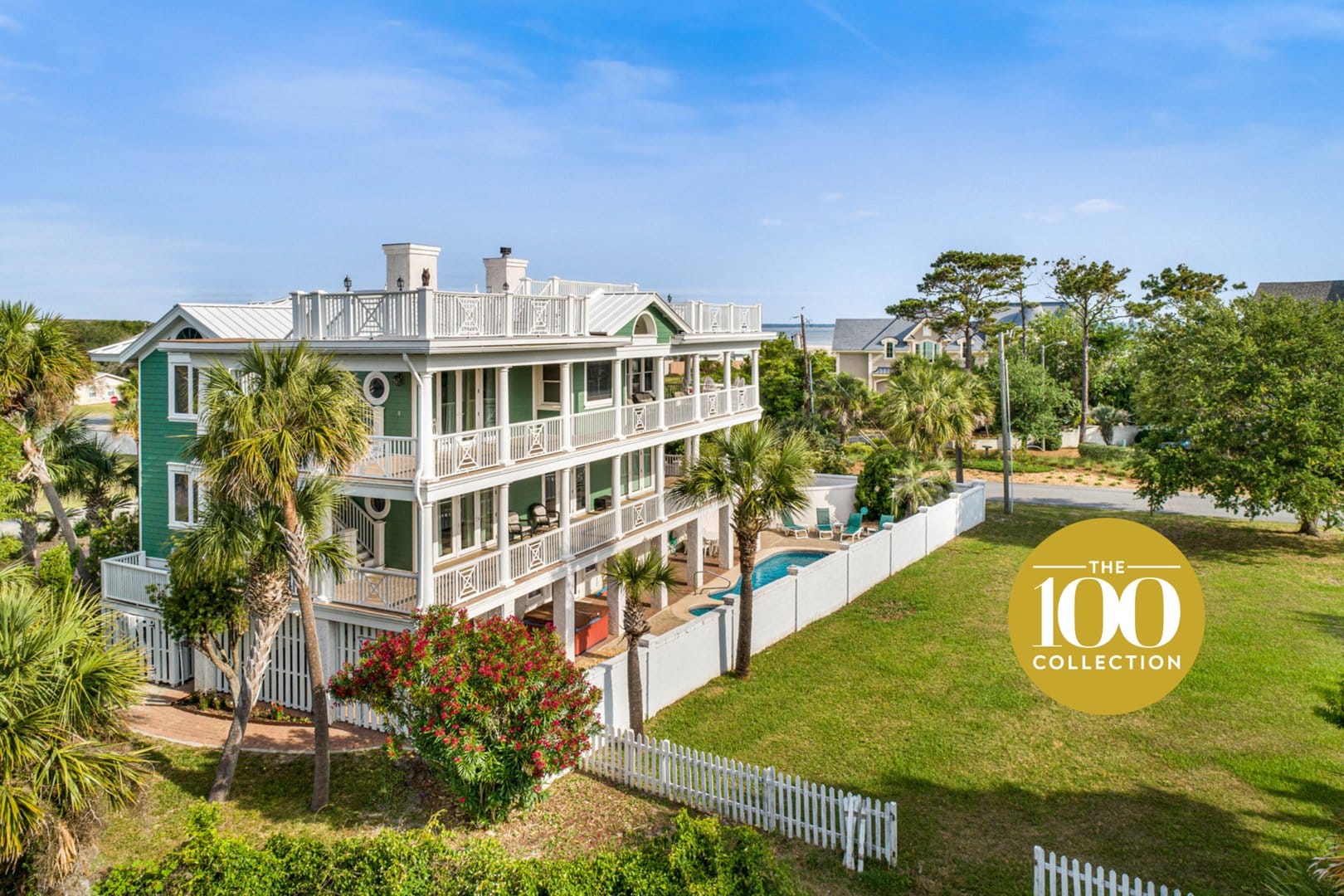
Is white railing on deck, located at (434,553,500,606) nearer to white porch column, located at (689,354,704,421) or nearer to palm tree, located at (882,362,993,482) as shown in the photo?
white porch column, located at (689,354,704,421)

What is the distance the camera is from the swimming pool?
26834 mm

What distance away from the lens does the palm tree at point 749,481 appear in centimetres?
1773

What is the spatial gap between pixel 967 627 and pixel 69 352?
20.9 metres

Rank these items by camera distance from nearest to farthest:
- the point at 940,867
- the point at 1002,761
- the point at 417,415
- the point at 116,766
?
1. the point at 116,766
2. the point at 940,867
3. the point at 1002,761
4. the point at 417,415

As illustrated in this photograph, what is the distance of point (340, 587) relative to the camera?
16.5 metres

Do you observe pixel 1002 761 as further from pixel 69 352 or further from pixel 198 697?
pixel 69 352

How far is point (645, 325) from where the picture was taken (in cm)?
2298

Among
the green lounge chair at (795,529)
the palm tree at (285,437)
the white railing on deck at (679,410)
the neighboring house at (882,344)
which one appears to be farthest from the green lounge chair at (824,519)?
the neighboring house at (882,344)

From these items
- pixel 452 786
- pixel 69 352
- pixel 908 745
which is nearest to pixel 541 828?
pixel 452 786

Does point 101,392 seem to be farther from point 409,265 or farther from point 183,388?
point 409,265

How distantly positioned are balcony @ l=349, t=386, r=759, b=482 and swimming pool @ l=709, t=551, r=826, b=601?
499 centimetres

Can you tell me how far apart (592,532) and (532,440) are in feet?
10.2

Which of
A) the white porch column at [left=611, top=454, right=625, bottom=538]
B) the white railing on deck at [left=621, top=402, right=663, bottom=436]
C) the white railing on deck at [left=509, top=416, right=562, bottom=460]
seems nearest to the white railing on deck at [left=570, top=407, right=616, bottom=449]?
the white railing on deck at [left=621, top=402, right=663, bottom=436]

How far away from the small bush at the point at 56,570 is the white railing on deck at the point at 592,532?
10895mm
